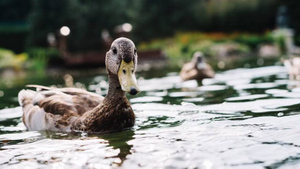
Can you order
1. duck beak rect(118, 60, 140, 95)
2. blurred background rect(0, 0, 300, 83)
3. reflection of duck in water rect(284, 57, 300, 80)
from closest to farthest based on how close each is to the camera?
duck beak rect(118, 60, 140, 95) → reflection of duck in water rect(284, 57, 300, 80) → blurred background rect(0, 0, 300, 83)

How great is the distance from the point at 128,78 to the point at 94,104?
54.7 inches

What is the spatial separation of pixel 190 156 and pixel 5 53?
22.3 meters

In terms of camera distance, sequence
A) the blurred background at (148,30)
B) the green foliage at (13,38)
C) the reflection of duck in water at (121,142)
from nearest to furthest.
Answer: the reflection of duck in water at (121,142) < the blurred background at (148,30) < the green foliage at (13,38)

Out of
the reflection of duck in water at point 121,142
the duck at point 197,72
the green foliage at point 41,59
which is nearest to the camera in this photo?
the reflection of duck in water at point 121,142

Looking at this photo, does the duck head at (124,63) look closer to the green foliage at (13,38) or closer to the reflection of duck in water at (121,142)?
the reflection of duck in water at (121,142)

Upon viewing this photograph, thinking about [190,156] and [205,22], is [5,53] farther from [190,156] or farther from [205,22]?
[190,156]

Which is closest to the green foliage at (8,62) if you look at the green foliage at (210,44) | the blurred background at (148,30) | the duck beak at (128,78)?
the blurred background at (148,30)

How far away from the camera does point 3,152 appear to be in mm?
4320

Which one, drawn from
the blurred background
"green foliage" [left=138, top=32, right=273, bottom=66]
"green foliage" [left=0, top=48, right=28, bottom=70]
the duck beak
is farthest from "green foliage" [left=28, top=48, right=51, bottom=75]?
the duck beak

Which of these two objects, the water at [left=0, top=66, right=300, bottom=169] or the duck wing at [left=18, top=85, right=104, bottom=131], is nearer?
the water at [left=0, top=66, right=300, bottom=169]

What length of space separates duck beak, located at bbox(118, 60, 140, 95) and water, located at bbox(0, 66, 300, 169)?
54cm

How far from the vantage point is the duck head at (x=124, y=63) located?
14.1 ft

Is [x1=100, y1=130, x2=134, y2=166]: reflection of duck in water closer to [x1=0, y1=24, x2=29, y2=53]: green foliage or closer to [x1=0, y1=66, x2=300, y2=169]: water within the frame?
[x1=0, y1=66, x2=300, y2=169]: water

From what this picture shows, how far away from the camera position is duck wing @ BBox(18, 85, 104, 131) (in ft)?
17.6
